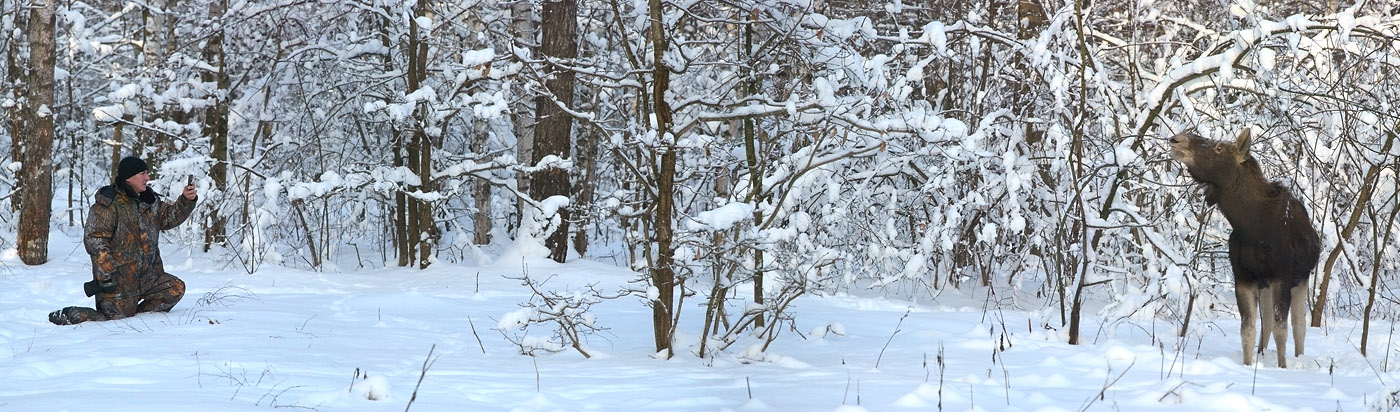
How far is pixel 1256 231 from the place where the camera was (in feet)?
16.8

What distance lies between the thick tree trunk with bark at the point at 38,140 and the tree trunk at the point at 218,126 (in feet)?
5.32

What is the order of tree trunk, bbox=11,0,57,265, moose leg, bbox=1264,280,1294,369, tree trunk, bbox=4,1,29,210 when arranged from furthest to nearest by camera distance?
tree trunk, bbox=4,1,29,210 < tree trunk, bbox=11,0,57,265 < moose leg, bbox=1264,280,1294,369

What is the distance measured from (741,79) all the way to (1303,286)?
3310mm

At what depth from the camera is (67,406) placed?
3.60 meters

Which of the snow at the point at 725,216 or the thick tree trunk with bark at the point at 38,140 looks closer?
the snow at the point at 725,216

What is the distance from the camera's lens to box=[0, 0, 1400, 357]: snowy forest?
5.95 m

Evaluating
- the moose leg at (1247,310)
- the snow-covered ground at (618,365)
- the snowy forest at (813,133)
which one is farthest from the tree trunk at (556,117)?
the moose leg at (1247,310)

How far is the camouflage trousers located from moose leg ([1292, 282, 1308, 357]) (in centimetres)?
688

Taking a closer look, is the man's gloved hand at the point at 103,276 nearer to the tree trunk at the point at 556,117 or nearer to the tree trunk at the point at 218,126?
the tree trunk at the point at 556,117

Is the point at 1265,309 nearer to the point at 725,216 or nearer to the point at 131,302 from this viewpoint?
the point at 725,216

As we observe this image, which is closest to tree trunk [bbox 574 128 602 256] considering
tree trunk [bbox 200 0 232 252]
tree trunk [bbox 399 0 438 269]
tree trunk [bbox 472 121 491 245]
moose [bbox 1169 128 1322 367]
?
tree trunk [bbox 472 121 491 245]

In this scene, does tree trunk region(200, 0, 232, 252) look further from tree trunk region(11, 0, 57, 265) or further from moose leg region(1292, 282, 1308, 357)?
moose leg region(1292, 282, 1308, 357)

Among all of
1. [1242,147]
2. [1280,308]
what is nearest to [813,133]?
[1242,147]

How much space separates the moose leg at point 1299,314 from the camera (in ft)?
17.1
